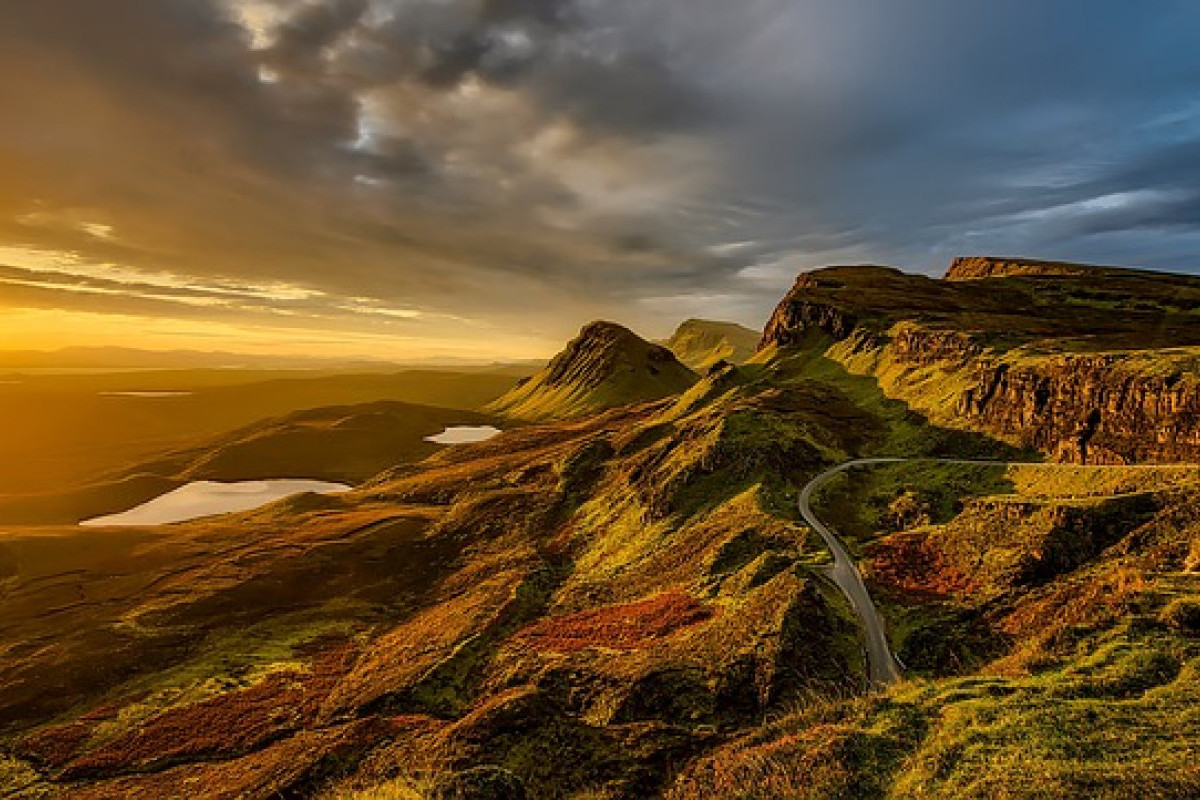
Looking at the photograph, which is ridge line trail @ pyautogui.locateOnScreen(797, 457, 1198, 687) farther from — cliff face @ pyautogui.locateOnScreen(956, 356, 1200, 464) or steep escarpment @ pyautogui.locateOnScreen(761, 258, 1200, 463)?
steep escarpment @ pyautogui.locateOnScreen(761, 258, 1200, 463)

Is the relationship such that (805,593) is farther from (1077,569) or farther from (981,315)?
(981,315)

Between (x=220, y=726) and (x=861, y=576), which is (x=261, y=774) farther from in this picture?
(x=861, y=576)

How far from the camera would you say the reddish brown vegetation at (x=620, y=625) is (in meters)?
54.7

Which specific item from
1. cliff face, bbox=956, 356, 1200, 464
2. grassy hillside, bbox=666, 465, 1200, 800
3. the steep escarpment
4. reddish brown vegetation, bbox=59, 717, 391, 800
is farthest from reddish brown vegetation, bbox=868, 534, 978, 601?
reddish brown vegetation, bbox=59, 717, 391, 800

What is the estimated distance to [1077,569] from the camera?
1826 inches

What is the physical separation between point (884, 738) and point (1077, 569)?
3357cm

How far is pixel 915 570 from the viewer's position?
5428cm

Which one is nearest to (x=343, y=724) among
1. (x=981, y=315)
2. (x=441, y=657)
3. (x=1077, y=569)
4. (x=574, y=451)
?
(x=441, y=657)

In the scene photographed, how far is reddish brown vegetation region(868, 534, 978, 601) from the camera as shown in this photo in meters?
49.8

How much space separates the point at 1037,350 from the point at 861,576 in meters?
66.8

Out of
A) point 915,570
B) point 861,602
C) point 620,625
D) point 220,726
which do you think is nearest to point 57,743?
point 220,726

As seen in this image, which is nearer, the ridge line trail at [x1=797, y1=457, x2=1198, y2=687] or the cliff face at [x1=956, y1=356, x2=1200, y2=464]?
the ridge line trail at [x1=797, y1=457, x2=1198, y2=687]

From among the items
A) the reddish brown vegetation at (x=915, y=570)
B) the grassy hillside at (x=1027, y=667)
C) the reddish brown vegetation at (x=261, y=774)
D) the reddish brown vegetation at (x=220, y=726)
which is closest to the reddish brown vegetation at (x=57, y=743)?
the reddish brown vegetation at (x=220, y=726)

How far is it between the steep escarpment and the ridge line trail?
24.3 feet
